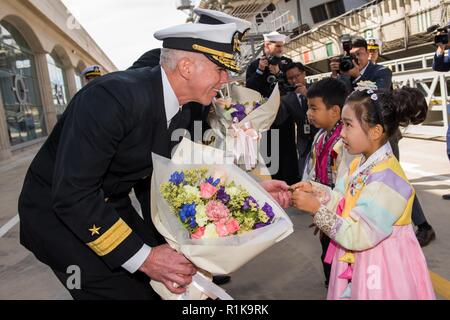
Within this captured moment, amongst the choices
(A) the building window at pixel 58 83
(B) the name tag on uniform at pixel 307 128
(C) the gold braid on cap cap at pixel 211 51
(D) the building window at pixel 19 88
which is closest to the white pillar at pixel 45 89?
(D) the building window at pixel 19 88

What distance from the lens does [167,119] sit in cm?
184

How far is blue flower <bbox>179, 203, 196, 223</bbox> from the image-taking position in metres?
1.50

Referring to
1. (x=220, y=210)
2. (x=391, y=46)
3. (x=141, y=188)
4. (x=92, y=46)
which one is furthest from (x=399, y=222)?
(x=92, y=46)

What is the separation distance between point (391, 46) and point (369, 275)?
69.5ft

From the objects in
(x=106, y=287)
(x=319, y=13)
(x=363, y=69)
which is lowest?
(x=106, y=287)

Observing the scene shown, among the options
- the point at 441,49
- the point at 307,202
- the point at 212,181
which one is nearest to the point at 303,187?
the point at 307,202

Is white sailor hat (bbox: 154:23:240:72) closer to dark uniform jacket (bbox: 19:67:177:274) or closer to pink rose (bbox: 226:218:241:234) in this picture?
dark uniform jacket (bbox: 19:67:177:274)

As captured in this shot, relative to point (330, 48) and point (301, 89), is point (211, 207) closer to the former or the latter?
point (301, 89)

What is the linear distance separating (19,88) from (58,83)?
26.2 feet

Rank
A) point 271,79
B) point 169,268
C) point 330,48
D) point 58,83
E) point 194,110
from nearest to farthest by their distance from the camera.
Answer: point 169,268, point 194,110, point 271,79, point 58,83, point 330,48

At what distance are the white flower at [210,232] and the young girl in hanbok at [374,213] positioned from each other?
1.92 feet

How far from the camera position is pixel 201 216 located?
1.50 metres

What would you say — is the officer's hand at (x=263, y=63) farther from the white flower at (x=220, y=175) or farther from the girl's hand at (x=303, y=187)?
the white flower at (x=220, y=175)
